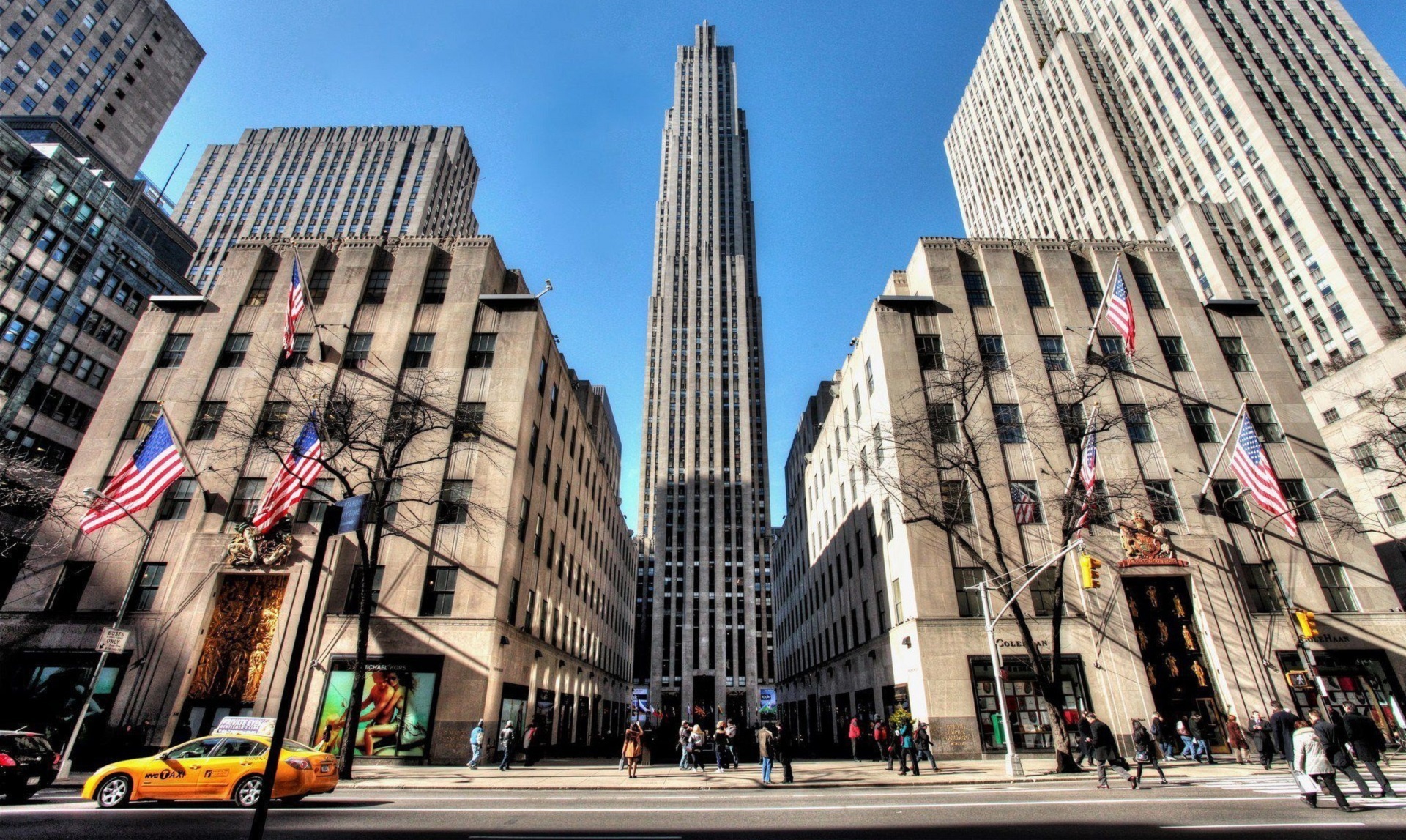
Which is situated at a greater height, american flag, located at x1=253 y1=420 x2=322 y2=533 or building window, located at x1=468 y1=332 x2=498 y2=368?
building window, located at x1=468 y1=332 x2=498 y2=368

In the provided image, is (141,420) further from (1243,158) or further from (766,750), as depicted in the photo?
(1243,158)

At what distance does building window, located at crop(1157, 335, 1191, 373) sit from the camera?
115 ft

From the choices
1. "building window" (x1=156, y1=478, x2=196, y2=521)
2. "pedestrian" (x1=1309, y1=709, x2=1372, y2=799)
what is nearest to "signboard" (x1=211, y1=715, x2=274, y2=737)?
"building window" (x1=156, y1=478, x2=196, y2=521)

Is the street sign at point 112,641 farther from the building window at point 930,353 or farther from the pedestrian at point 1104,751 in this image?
the building window at point 930,353

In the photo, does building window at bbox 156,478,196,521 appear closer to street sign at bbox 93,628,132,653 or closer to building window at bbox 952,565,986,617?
street sign at bbox 93,628,132,653

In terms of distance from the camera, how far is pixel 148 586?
28344 mm

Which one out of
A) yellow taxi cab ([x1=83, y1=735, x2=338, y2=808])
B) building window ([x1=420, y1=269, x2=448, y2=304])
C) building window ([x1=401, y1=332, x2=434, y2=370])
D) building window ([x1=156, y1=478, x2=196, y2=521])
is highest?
building window ([x1=420, y1=269, x2=448, y2=304])

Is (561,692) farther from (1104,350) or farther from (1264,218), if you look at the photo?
(1264,218)

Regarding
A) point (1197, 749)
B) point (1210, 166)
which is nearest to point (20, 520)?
point (1197, 749)

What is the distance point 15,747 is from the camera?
52.2ft

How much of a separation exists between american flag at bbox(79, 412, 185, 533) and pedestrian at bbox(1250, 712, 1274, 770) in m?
42.7

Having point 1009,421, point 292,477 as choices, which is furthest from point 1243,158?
point 292,477

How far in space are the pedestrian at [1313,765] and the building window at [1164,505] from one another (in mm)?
20329

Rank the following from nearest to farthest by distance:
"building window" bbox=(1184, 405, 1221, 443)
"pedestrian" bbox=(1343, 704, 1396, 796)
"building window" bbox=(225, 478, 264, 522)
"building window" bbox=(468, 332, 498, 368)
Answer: "pedestrian" bbox=(1343, 704, 1396, 796) < "building window" bbox=(225, 478, 264, 522) < "building window" bbox=(1184, 405, 1221, 443) < "building window" bbox=(468, 332, 498, 368)
